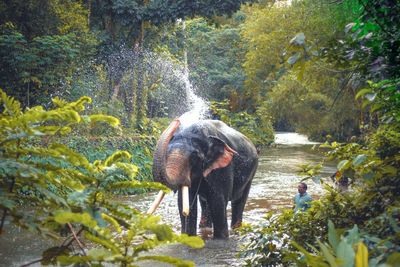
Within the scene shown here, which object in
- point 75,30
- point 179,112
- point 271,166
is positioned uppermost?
point 75,30

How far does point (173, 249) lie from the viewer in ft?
29.2

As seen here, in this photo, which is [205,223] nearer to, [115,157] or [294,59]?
[294,59]

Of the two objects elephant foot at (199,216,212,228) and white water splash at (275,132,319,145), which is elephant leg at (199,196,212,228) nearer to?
elephant foot at (199,216,212,228)

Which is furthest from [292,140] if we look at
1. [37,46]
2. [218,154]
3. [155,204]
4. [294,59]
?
[294,59]

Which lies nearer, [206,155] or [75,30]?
[206,155]

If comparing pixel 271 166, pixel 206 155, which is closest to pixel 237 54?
pixel 271 166

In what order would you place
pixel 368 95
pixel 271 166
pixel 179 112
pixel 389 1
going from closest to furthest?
pixel 389 1 → pixel 368 95 → pixel 271 166 → pixel 179 112

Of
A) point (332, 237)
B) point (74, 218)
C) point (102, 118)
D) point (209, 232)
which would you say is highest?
point (102, 118)

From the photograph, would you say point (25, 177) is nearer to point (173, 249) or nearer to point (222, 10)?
point (173, 249)

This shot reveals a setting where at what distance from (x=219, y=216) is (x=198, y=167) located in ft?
2.84

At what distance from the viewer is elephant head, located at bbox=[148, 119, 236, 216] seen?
8727mm

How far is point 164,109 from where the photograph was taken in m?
27.2

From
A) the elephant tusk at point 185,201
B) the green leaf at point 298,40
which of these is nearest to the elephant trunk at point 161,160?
the elephant tusk at point 185,201

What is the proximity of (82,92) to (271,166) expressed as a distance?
7773mm
